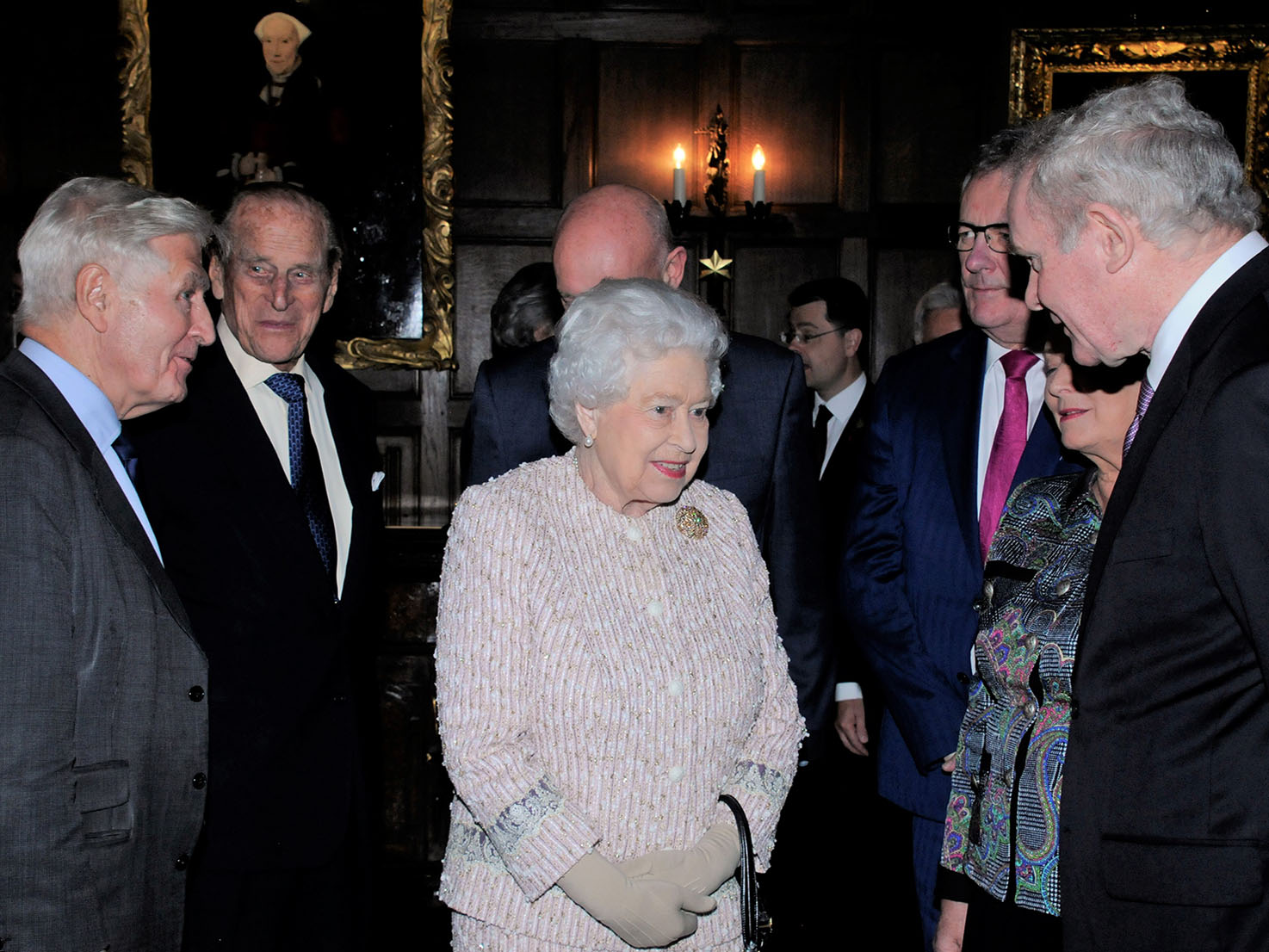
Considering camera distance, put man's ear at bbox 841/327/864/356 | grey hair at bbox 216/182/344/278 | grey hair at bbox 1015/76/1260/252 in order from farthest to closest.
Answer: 1. man's ear at bbox 841/327/864/356
2. grey hair at bbox 216/182/344/278
3. grey hair at bbox 1015/76/1260/252

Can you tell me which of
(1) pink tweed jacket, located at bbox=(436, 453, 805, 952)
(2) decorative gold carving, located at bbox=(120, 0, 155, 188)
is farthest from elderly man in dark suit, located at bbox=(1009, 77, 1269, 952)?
(2) decorative gold carving, located at bbox=(120, 0, 155, 188)

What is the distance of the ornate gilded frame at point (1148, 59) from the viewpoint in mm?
5617

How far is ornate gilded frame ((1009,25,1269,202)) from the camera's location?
5.62 meters

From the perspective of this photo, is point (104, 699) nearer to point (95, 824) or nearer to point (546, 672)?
point (95, 824)

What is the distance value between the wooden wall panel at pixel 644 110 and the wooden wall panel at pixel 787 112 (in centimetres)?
24

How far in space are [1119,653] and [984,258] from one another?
1.13m

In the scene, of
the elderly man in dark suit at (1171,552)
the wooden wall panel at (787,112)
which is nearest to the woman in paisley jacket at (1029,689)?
the elderly man in dark suit at (1171,552)

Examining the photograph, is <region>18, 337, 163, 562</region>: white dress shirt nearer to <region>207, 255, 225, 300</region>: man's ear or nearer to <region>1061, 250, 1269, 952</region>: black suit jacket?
<region>207, 255, 225, 300</region>: man's ear

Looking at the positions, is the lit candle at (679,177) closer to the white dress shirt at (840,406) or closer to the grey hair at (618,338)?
the white dress shirt at (840,406)

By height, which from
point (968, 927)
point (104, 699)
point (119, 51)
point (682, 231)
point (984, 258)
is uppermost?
point (119, 51)

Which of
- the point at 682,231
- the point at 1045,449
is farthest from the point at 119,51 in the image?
the point at 1045,449

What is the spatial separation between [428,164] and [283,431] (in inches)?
130

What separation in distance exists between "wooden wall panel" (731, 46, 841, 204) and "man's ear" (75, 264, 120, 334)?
13.9ft

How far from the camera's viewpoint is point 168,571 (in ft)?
7.55
